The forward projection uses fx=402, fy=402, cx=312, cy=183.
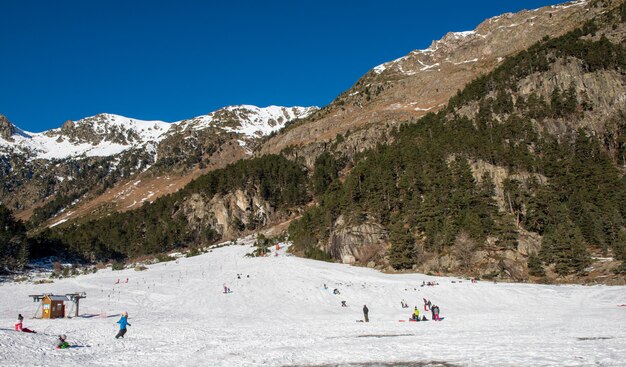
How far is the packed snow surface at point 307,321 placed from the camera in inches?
540

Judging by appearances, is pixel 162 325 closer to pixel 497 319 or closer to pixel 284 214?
pixel 497 319

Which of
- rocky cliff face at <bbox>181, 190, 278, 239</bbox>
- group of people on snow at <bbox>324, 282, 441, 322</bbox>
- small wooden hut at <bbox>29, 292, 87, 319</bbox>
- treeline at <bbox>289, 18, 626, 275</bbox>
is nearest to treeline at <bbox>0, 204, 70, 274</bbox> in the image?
rocky cliff face at <bbox>181, 190, 278, 239</bbox>

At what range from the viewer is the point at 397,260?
180 feet

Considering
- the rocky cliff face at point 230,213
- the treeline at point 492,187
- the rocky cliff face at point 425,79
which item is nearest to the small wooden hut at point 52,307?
the treeline at point 492,187

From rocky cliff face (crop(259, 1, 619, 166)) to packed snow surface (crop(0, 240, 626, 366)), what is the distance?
8342 cm

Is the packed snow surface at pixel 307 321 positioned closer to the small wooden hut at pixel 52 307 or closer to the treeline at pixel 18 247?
the small wooden hut at pixel 52 307

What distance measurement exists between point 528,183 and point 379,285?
36.9 m

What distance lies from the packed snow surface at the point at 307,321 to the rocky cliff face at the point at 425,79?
83420mm

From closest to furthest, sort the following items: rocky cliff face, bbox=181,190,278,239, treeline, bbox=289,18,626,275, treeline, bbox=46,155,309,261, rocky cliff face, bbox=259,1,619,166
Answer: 1. treeline, bbox=289,18,626,275
2. treeline, bbox=46,155,309,261
3. rocky cliff face, bbox=181,190,278,239
4. rocky cliff face, bbox=259,1,619,166

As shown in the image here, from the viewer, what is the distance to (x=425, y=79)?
155875mm

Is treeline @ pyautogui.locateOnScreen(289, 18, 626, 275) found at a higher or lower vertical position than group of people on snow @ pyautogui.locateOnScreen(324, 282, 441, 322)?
higher

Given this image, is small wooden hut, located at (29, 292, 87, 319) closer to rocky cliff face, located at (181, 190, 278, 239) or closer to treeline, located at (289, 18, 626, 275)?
treeline, located at (289, 18, 626, 275)

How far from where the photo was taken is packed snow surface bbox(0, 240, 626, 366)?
13.7 meters

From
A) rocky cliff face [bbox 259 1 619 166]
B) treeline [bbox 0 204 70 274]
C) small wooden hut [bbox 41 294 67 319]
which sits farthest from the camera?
rocky cliff face [bbox 259 1 619 166]
